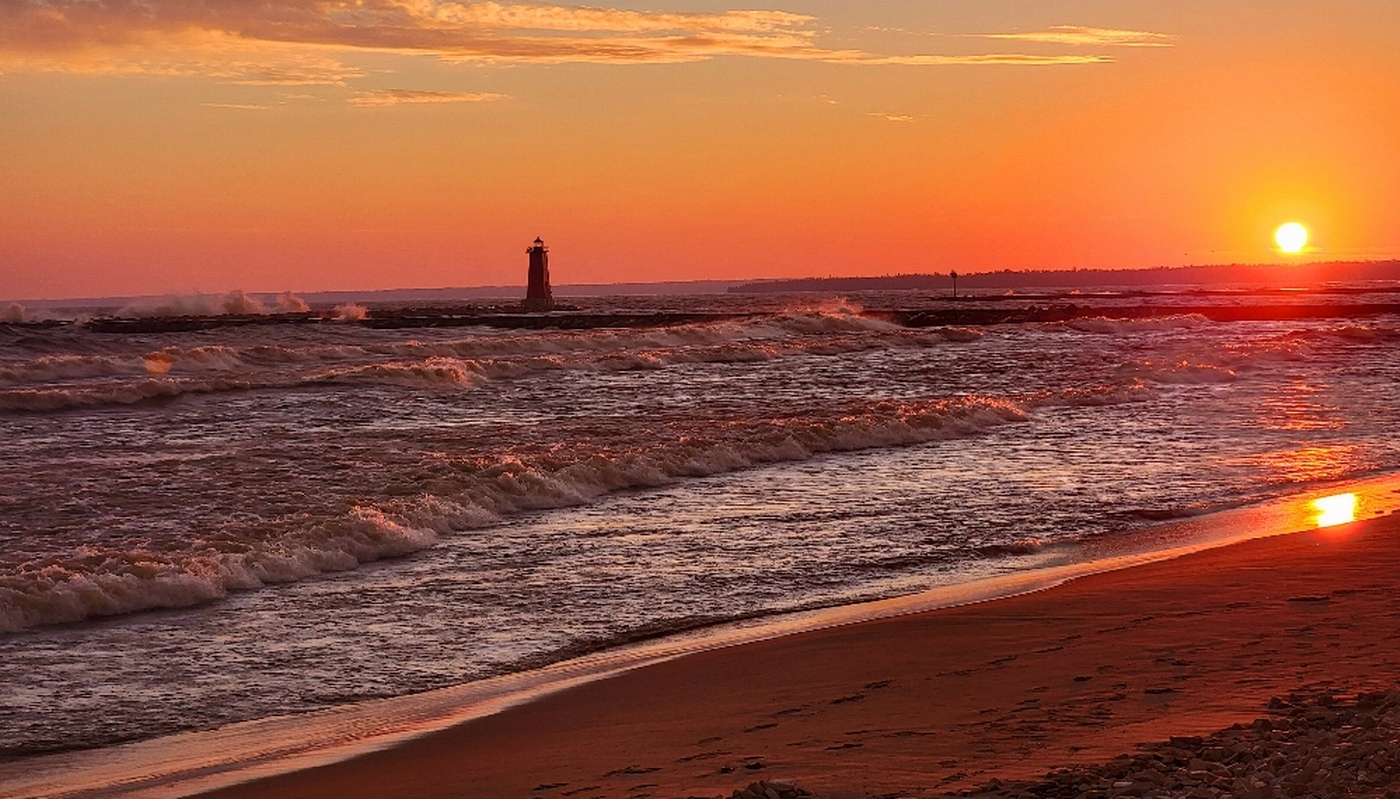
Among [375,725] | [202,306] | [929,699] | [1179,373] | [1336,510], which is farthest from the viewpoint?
[202,306]

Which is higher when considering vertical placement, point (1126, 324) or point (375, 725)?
point (1126, 324)

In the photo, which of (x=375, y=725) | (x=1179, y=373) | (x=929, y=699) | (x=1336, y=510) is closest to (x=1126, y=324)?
(x=1179, y=373)

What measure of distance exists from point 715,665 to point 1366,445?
47.3 feet

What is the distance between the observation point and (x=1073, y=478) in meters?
16.4

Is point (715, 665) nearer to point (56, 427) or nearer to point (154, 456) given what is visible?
point (154, 456)

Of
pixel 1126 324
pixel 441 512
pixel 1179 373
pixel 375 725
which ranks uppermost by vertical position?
pixel 1126 324

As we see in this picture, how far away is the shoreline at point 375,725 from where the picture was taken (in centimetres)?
647

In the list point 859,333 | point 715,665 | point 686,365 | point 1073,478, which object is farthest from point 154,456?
point 859,333

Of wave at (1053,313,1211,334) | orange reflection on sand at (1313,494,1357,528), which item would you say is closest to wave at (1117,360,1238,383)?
orange reflection on sand at (1313,494,1357,528)

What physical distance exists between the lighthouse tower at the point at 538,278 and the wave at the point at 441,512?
67.5 m

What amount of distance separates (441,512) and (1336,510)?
8483 mm

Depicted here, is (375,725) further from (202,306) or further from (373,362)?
(202,306)

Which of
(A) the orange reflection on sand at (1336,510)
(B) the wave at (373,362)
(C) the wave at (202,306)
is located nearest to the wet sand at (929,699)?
(A) the orange reflection on sand at (1336,510)

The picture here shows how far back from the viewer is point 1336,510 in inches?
543
